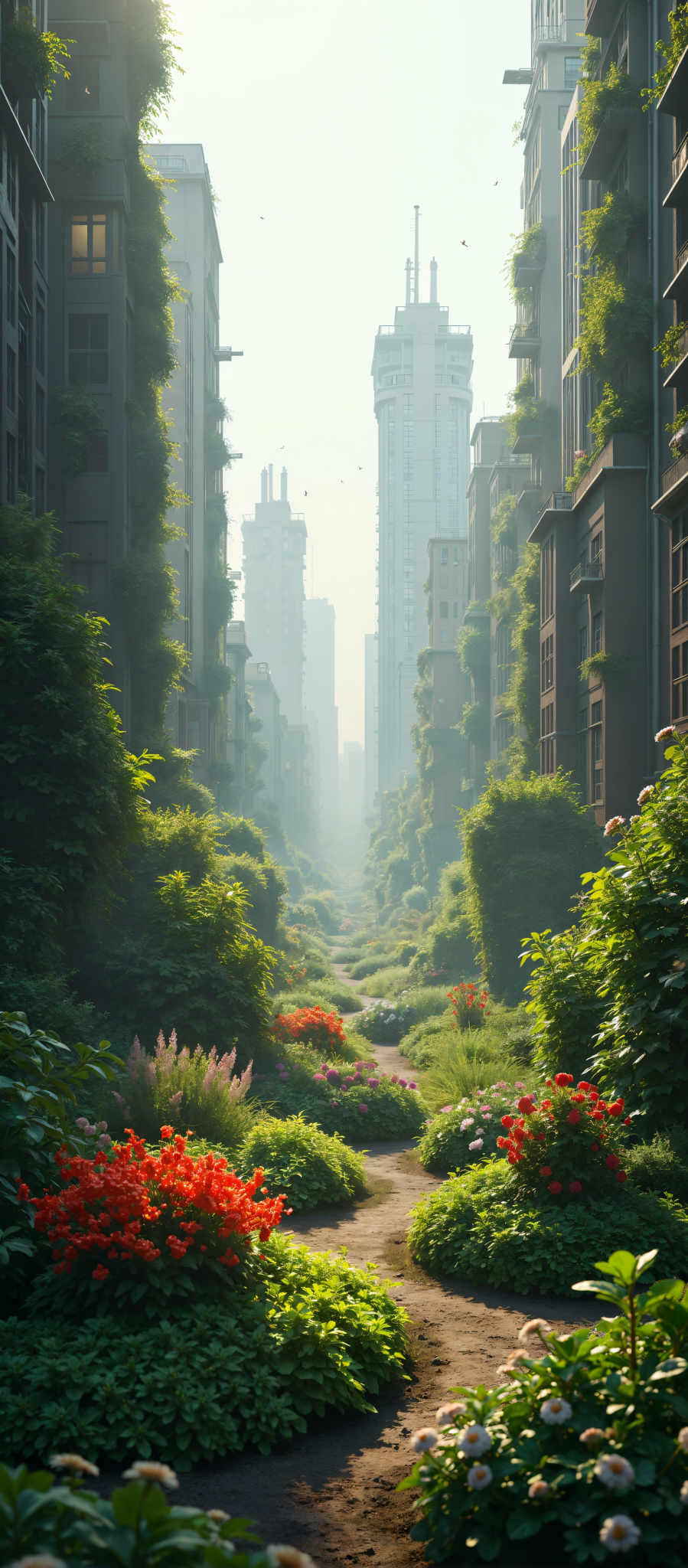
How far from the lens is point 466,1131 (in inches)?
437

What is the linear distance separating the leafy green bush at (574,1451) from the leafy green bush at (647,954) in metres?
4.38

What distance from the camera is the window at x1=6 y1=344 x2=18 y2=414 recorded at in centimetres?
1905

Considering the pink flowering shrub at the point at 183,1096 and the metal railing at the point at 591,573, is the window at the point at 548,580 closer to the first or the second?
the metal railing at the point at 591,573

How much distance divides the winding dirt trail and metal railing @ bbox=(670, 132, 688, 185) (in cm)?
1846

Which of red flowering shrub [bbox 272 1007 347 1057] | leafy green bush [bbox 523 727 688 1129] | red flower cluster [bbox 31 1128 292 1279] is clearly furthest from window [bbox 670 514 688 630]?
red flower cluster [bbox 31 1128 292 1279]

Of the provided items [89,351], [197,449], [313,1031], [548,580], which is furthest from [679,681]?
[197,449]

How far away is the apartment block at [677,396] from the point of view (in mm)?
19078

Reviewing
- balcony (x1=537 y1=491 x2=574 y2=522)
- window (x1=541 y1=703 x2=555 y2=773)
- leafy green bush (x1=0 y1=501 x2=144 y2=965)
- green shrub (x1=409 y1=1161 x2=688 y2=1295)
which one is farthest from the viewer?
window (x1=541 y1=703 x2=555 y2=773)

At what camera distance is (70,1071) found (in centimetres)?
633

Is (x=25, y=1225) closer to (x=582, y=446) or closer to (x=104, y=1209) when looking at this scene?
(x=104, y=1209)

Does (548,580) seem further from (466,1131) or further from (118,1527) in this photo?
(118,1527)

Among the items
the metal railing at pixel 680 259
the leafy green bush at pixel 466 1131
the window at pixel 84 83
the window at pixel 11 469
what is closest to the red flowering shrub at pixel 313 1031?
the leafy green bush at pixel 466 1131

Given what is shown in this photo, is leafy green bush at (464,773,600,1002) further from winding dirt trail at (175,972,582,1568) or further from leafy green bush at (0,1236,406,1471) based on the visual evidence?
leafy green bush at (0,1236,406,1471)

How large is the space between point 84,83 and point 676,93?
46.3 ft
